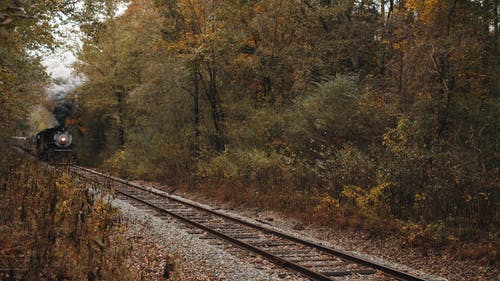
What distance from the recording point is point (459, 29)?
12562 millimetres

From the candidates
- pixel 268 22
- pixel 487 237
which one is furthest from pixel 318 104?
pixel 487 237

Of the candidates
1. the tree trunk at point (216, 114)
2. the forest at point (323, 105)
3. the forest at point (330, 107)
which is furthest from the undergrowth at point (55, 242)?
the tree trunk at point (216, 114)

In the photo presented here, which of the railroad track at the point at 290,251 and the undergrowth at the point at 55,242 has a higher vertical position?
the undergrowth at the point at 55,242

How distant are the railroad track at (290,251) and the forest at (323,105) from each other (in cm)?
211

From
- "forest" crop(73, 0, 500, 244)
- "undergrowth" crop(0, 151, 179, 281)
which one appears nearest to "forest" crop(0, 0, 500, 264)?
"forest" crop(73, 0, 500, 244)

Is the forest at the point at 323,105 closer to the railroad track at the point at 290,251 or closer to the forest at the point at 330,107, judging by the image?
the forest at the point at 330,107

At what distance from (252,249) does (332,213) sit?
12.4 feet

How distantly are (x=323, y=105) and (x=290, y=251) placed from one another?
7.92 m

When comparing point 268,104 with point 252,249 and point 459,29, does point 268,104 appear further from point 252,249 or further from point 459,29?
point 252,249

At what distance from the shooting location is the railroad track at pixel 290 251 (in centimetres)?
755

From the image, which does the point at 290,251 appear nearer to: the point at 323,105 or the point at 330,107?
the point at 330,107

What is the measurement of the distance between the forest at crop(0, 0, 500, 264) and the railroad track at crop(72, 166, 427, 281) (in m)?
2.11

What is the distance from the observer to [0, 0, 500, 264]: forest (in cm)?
1114

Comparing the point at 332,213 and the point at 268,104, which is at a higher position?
the point at 268,104
